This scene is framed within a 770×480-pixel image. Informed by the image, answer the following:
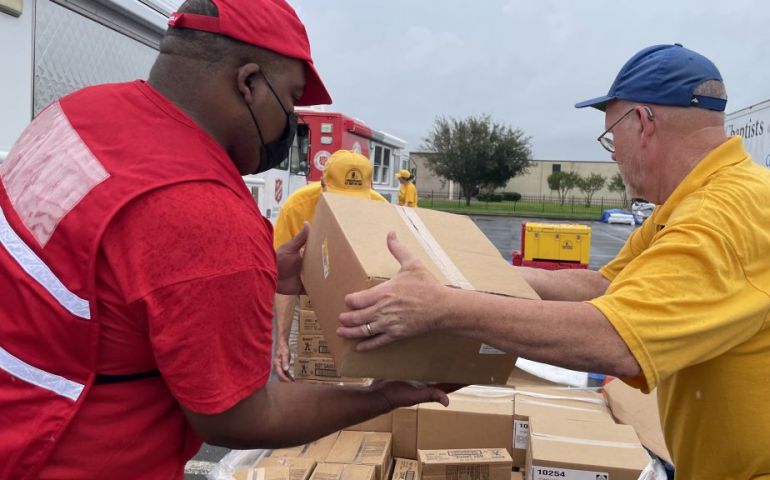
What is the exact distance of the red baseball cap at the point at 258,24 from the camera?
1.38m

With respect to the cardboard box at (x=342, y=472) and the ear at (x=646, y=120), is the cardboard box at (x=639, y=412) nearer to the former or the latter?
the cardboard box at (x=342, y=472)

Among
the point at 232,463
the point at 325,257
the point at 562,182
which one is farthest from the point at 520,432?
the point at 562,182

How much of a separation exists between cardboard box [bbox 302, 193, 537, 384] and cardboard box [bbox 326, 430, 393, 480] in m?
1.71

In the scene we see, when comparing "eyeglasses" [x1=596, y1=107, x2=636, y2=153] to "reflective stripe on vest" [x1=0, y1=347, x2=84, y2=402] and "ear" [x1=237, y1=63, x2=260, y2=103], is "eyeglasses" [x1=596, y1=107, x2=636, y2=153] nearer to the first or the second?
"ear" [x1=237, y1=63, x2=260, y2=103]

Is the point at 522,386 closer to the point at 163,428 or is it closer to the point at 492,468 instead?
the point at 492,468

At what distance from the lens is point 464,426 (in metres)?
3.65

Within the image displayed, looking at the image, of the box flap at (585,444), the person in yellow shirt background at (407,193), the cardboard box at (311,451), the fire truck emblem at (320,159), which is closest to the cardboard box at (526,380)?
the box flap at (585,444)

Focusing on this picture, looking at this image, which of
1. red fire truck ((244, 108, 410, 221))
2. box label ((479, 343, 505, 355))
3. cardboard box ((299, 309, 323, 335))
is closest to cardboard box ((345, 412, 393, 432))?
cardboard box ((299, 309, 323, 335))

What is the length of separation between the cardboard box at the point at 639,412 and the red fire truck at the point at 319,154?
411 cm

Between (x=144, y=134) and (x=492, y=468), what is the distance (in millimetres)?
2609

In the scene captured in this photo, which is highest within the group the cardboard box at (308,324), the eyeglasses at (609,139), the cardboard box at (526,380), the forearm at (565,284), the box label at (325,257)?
the eyeglasses at (609,139)

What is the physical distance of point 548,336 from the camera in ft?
5.14

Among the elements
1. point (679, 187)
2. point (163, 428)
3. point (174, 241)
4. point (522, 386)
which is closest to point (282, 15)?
point (174, 241)

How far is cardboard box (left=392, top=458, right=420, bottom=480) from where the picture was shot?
3.52 m
